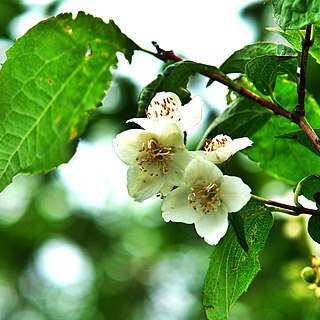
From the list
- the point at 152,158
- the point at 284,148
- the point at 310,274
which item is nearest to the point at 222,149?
the point at 152,158

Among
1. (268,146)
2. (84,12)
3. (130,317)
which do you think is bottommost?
(130,317)

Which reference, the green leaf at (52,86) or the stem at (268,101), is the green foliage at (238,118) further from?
the green leaf at (52,86)

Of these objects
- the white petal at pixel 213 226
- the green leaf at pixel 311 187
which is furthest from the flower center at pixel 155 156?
the green leaf at pixel 311 187

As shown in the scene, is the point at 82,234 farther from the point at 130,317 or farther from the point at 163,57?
the point at 163,57

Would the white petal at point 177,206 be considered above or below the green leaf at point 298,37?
below

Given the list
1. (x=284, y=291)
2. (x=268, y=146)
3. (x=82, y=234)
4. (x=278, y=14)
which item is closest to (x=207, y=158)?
(x=278, y=14)

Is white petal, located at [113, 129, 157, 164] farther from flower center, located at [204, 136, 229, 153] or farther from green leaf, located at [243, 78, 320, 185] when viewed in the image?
green leaf, located at [243, 78, 320, 185]
